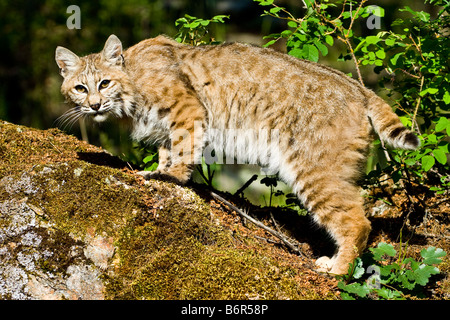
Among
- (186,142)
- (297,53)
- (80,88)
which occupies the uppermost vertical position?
(297,53)

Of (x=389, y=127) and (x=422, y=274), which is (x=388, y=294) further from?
(x=389, y=127)

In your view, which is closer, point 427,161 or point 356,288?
point 356,288

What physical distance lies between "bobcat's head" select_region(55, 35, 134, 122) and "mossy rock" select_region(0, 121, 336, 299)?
0.67 m

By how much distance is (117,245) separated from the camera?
267cm

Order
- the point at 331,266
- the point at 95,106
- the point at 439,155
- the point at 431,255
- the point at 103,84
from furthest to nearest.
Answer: the point at 103,84 < the point at 95,106 < the point at 331,266 < the point at 439,155 < the point at 431,255

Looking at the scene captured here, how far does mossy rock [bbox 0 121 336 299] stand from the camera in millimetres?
2504

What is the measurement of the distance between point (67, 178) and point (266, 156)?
1412 mm

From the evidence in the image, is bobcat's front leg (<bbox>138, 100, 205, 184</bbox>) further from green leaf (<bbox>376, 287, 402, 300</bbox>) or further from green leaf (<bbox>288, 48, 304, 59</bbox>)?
green leaf (<bbox>376, 287, 402, 300</bbox>)

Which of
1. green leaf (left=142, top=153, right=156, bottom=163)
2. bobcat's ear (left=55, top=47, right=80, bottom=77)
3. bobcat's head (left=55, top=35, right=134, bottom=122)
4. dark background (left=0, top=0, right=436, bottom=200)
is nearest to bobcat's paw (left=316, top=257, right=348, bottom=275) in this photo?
green leaf (left=142, top=153, right=156, bottom=163)

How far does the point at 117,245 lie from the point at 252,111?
4.79 feet

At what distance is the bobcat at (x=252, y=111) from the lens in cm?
340

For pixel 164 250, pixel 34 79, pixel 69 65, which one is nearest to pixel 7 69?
pixel 34 79

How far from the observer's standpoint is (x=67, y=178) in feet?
9.34

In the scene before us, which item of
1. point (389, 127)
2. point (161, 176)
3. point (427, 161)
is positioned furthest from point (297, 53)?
point (161, 176)
